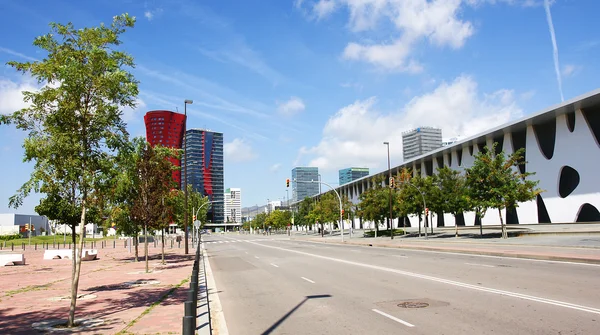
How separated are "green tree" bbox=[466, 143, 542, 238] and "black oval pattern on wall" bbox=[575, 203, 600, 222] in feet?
42.6

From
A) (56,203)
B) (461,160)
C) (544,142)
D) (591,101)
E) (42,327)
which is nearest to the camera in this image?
(42,327)

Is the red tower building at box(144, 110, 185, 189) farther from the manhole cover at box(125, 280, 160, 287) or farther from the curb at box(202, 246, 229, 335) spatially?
the curb at box(202, 246, 229, 335)

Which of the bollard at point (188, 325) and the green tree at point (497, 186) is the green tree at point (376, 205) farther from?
the bollard at point (188, 325)

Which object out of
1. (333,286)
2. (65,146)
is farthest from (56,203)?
(333,286)

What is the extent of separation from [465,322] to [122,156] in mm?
7681

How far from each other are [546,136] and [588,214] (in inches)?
431

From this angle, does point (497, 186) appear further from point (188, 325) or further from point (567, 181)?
point (188, 325)

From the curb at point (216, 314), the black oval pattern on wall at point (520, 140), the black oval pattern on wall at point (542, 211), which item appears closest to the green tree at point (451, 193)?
the black oval pattern on wall at point (542, 211)

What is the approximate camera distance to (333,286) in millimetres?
14359

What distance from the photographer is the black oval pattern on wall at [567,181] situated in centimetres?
5116

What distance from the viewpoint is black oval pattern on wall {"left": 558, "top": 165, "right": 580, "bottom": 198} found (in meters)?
51.2

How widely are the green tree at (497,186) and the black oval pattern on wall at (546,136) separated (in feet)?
53.3

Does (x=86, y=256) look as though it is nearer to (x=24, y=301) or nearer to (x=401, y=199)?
(x=24, y=301)

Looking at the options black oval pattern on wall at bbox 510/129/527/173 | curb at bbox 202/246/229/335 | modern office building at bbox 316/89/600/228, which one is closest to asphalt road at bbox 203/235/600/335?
curb at bbox 202/246/229/335
